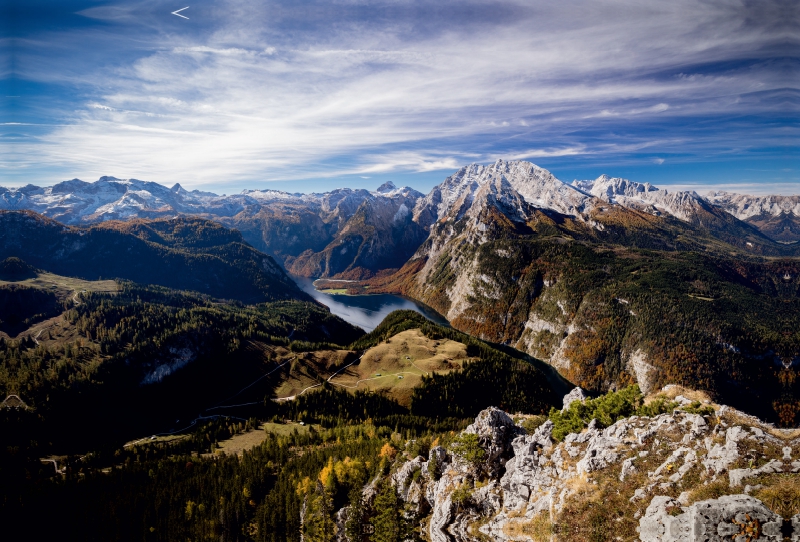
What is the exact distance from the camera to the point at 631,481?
29.4m

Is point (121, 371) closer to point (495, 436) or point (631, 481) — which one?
point (495, 436)

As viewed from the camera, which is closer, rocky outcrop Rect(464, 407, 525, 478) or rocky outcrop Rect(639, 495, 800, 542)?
rocky outcrop Rect(639, 495, 800, 542)

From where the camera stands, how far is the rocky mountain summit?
848 inches

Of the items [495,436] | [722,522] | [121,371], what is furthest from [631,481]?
[121,371]

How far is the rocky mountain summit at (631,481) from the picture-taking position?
21547mm

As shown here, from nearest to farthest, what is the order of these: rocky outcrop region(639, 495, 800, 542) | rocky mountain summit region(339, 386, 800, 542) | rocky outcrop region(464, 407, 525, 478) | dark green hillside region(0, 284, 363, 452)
Answer: rocky outcrop region(639, 495, 800, 542) → rocky mountain summit region(339, 386, 800, 542) → rocky outcrop region(464, 407, 525, 478) → dark green hillside region(0, 284, 363, 452)

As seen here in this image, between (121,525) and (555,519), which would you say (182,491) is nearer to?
(121,525)

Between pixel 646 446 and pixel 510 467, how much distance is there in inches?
625

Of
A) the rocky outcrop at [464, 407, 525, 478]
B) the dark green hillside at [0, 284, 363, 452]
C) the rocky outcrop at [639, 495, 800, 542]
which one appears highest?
the rocky outcrop at [639, 495, 800, 542]

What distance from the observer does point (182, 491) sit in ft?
295

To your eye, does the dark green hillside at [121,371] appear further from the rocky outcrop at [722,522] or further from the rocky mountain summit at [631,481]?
the rocky outcrop at [722,522]

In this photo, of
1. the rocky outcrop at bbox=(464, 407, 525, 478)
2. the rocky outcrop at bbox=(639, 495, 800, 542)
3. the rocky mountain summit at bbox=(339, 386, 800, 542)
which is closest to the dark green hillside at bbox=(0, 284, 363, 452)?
the rocky outcrop at bbox=(464, 407, 525, 478)

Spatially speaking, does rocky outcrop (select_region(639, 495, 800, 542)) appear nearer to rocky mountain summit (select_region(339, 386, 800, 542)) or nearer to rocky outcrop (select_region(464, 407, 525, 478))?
rocky mountain summit (select_region(339, 386, 800, 542))

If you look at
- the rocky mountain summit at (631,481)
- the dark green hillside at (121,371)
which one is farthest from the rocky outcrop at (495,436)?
the dark green hillside at (121,371)
